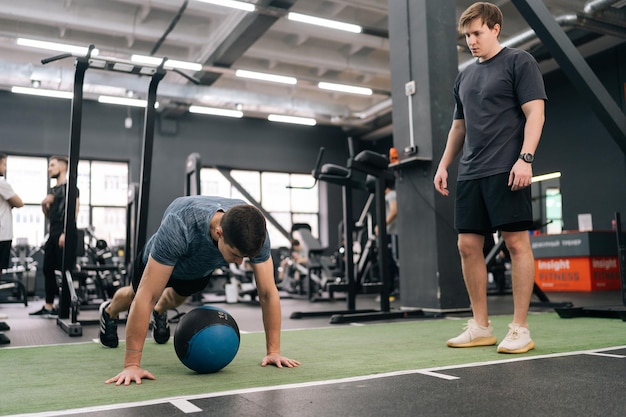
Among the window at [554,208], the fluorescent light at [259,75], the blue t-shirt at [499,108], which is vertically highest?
the fluorescent light at [259,75]

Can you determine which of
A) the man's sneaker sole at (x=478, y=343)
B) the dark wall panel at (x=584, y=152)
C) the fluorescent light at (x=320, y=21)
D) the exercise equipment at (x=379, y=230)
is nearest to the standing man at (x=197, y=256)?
the man's sneaker sole at (x=478, y=343)

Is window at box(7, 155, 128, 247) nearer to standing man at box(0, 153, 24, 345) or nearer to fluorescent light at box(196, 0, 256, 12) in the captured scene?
fluorescent light at box(196, 0, 256, 12)

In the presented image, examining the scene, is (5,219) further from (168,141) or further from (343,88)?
(168,141)

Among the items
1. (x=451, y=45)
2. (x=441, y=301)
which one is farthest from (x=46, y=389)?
(x=451, y=45)

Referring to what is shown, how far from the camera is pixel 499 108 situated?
2584 mm

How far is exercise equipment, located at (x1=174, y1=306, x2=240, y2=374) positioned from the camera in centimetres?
208

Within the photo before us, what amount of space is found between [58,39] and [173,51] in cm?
198

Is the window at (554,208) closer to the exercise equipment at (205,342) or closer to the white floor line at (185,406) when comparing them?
the exercise equipment at (205,342)

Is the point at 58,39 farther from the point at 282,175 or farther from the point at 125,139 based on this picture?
the point at 282,175

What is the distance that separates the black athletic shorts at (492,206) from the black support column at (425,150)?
191cm

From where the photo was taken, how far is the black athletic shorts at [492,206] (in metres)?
2.47

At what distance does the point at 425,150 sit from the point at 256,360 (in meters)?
2.77

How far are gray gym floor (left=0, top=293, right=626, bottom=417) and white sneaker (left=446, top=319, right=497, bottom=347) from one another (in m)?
0.47

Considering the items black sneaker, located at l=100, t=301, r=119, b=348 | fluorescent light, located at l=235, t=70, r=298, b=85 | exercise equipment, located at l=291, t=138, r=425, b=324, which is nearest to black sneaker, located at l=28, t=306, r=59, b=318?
exercise equipment, located at l=291, t=138, r=425, b=324
